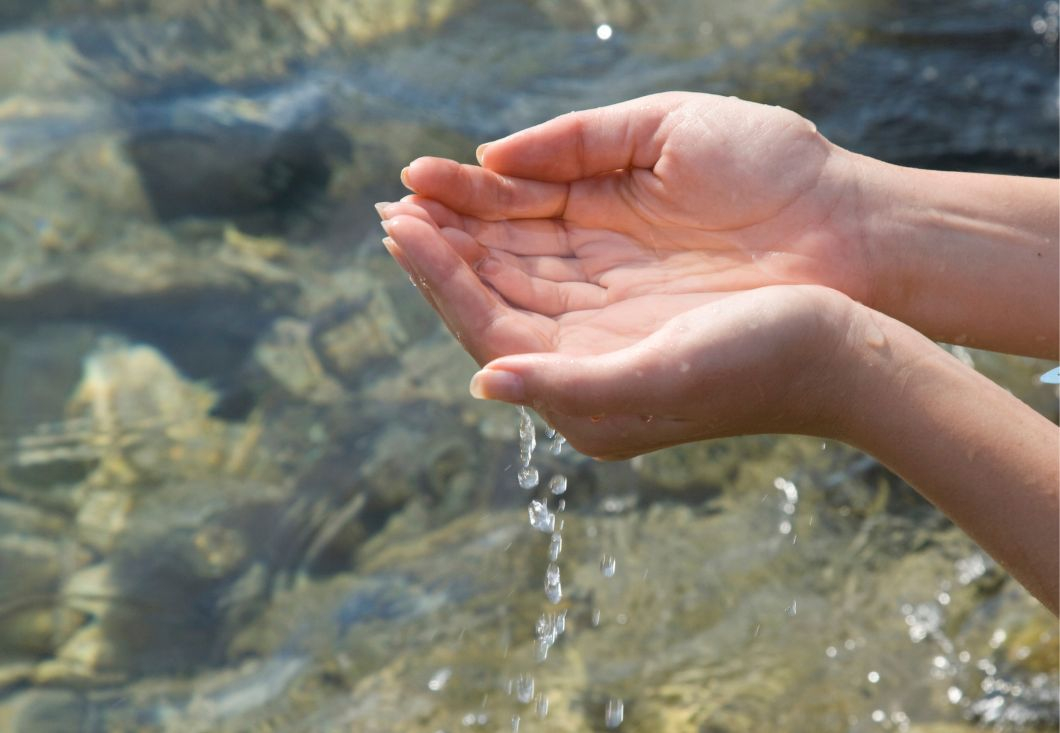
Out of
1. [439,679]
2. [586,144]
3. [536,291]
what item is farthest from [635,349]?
[439,679]

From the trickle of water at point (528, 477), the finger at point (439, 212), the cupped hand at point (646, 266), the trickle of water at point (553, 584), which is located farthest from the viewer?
the trickle of water at point (528, 477)

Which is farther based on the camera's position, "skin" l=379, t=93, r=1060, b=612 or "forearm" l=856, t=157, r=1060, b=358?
"forearm" l=856, t=157, r=1060, b=358

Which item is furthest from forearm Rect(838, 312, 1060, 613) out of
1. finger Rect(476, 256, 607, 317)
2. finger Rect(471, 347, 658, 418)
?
finger Rect(476, 256, 607, 317)

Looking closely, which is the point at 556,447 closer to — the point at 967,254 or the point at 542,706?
the point at 542,706

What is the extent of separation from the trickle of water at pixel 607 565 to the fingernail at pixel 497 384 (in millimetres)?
1800

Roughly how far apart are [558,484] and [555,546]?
27cm

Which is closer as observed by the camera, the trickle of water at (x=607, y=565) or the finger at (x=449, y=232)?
the finger at (x=449, y=232)

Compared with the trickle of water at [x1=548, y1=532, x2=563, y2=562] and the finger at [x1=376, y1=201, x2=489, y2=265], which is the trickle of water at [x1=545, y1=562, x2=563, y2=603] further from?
the finger at [x1=376, y1=201, x2=489, y2=265]

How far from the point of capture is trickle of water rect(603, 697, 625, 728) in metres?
3.09

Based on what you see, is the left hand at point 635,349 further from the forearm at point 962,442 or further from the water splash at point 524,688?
the water splash at point 524,688

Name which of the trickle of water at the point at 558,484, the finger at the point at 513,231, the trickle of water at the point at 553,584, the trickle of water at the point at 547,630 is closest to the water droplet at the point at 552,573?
the trickle of water at the point at 553,584

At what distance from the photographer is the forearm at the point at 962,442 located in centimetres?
189

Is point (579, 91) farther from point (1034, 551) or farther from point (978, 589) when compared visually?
point (1034, 551)

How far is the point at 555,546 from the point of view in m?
3.57
